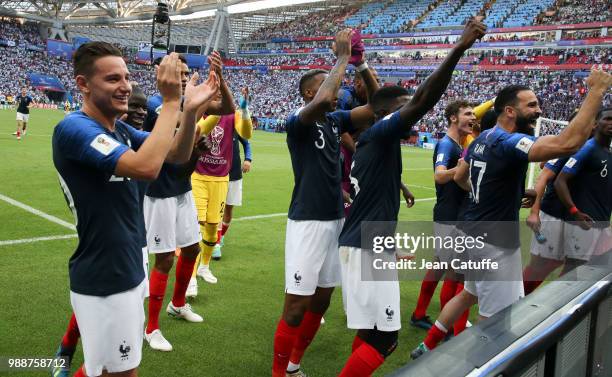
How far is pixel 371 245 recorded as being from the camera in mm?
3164

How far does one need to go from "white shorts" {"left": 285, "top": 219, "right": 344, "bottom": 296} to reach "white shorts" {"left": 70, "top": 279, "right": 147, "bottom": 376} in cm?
135

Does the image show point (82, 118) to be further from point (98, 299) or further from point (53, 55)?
point (53, 55)

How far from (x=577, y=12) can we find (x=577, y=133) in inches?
2005

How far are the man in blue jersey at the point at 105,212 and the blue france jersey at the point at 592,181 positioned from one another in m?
3.75

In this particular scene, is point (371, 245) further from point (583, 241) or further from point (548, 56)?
point (548, 56)

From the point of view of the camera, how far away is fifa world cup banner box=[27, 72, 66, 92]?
5769 centimetres

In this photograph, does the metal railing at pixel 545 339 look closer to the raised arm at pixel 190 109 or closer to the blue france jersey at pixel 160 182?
the raised arm at pixel 190 109

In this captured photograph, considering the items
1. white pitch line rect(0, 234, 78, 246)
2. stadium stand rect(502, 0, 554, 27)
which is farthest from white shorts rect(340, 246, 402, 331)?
stadium stand rect(502, 0, 554, 27)

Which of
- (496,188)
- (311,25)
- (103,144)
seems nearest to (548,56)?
(311,25)

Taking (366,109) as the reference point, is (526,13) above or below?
above

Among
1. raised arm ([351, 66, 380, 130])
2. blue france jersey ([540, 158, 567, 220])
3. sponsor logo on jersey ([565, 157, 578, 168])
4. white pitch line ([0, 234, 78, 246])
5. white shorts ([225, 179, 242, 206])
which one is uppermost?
raised arm ([351, 66, 380, 130])

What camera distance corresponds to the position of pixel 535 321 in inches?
74.2

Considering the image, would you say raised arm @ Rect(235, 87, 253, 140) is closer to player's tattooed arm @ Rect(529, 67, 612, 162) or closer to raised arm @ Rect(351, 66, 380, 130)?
raised arm @ Rect(351, 66, 380, 130)

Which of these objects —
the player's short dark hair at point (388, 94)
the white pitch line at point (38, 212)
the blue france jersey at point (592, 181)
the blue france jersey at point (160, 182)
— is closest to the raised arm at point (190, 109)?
the player's short dark hair at point (388, 94)
